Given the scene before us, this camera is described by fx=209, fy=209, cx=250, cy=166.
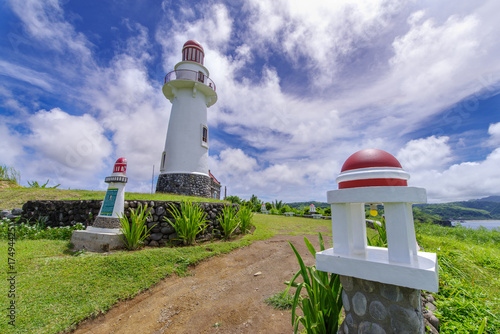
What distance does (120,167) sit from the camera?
21.9ft

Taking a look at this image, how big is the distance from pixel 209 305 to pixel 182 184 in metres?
10.1

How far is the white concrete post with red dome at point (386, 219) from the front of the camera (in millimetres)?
1644

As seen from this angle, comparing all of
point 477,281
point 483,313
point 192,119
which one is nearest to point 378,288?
point 483,313

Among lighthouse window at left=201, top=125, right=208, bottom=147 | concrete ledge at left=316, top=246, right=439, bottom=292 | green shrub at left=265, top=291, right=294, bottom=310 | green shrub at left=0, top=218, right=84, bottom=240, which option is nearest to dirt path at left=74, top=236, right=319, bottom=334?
green shrub at left=265, top=291, right=294, bottom=310

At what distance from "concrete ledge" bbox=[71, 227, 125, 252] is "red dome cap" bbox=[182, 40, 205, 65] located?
12.5m

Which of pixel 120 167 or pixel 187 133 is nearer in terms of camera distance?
pixel 120 167

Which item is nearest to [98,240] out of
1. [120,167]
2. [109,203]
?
[109,203]

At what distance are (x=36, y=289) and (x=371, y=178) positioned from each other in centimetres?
548

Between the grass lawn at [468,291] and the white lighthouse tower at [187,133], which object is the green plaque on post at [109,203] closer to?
the white lighthouse tower at [187,133]

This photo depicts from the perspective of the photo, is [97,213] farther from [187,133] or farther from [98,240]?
[187,133]

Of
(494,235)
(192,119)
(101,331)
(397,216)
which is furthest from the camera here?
(192,119)

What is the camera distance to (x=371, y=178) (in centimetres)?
189

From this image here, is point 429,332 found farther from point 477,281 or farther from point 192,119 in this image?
point 192,119

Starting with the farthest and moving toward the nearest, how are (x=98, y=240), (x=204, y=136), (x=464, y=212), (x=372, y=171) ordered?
1. (x=464, y=212)
2. (x=204, y=136)
3. (x=98, y=240)
4. (x=372, y=171)
